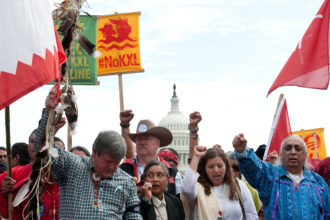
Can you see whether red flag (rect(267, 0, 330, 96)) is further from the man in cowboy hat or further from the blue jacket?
the man in cowboy hat

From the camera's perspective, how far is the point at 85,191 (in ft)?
14.6

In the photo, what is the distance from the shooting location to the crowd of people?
4445 mm

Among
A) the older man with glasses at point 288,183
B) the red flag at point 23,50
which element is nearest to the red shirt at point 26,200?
the red flag at point 23,50

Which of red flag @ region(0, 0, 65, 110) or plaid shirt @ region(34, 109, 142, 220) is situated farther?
plaid shirt @ region(34, 109, 142, 220)

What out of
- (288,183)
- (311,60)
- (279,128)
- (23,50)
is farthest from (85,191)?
(279,128)

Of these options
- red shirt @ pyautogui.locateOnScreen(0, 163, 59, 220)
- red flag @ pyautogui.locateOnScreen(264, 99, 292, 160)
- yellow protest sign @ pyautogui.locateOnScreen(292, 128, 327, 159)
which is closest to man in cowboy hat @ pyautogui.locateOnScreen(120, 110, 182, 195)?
red shirt @ pyautogui.locateOnScreen(0, 163, 59, 220)

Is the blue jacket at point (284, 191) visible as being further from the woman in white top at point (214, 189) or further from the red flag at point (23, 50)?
the red flag at point (23, 50)

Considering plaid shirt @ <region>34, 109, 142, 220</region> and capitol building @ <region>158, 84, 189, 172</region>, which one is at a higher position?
capitol building @ <region>158, 84, 189, 172</region>

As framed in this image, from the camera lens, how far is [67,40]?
480cm

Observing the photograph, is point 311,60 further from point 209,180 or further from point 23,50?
point 23,50

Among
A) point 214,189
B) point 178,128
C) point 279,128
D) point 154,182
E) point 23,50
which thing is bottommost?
point 214,189

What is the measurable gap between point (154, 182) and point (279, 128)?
10.00 feet

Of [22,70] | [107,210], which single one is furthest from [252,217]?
[22,70]

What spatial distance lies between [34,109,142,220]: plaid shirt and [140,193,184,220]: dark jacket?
70cm
